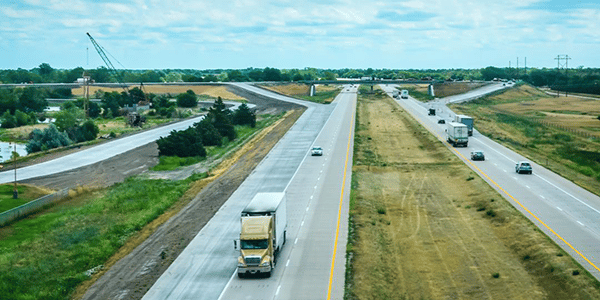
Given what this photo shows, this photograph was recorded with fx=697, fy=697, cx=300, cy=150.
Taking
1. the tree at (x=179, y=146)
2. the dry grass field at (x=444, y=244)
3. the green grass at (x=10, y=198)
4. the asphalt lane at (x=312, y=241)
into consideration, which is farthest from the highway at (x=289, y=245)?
the green grass at (x=10, y=198)

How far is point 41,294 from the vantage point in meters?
34.1

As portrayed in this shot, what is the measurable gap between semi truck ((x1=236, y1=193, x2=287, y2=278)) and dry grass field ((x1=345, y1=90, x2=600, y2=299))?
4.12 metres

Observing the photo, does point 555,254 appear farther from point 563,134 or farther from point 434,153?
point 563,134

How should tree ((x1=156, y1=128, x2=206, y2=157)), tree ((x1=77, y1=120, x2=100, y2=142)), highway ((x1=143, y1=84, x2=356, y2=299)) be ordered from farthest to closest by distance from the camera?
tree ((x1=77, y1=120, x2=100, y2=142))
tree ((x1=156, y1=128, x2=206, y2=157))
highway ((x1=143, y1=84, x2=356, y2=299))

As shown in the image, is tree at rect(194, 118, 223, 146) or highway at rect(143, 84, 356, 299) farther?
→ tree at rect(194, 118, 223, 146)

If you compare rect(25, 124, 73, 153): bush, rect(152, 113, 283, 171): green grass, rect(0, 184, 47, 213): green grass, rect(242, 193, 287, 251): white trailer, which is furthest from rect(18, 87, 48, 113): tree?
rect(242, 193, 287, 251): white trailer

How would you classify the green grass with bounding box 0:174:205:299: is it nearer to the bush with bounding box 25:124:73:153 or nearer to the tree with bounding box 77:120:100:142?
the bush with bounding box 25:124:73:153

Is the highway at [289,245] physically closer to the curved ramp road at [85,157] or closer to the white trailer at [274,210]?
the white trailer at [274,210]

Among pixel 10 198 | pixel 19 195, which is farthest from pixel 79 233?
pixel 19 195

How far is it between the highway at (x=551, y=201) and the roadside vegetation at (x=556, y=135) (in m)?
2.80

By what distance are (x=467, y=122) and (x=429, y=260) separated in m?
60.7

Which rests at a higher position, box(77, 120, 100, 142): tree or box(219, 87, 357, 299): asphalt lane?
box(77, 120, 100, 142): tree

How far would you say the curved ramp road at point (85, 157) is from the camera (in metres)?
76.5

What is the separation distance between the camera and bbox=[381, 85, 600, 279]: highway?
40156 millimetres
